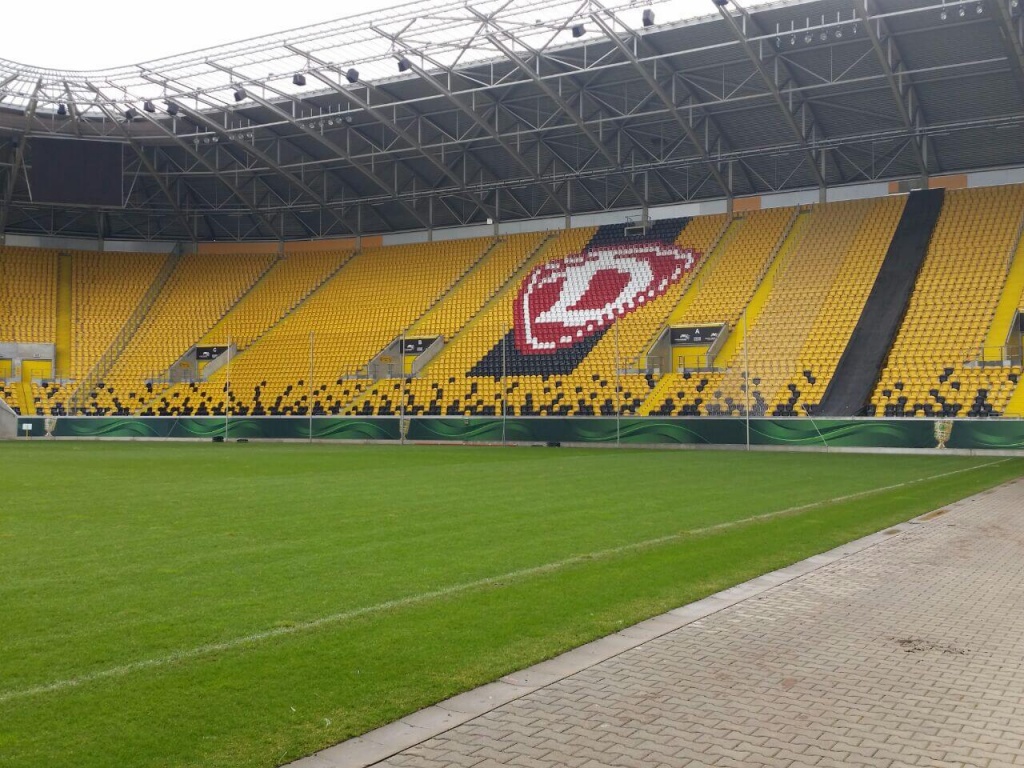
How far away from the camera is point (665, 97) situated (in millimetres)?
38094

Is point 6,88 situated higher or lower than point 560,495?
higher

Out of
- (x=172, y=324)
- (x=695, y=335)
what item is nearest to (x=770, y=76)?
(x=695, y=335)

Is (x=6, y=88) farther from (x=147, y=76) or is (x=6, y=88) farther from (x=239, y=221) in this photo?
(x=239, y=221)

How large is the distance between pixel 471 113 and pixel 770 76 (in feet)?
39.0

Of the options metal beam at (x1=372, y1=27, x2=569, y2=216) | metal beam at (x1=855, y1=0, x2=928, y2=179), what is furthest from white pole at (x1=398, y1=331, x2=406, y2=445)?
metal beam at (x1=855, y1=0, x2=928, y2=179)

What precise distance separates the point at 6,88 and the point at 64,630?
4557 cm

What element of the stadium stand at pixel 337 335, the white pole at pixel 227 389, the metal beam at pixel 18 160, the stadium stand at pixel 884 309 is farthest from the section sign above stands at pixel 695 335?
the metal beam at pixel 18 160

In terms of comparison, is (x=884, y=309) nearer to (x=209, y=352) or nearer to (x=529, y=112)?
(x=529, y=112)

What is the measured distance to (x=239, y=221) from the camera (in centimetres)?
5928

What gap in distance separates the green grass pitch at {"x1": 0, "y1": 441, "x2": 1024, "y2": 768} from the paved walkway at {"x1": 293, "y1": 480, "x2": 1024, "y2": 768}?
14.4 inches

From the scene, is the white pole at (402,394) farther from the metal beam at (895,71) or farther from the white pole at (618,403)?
the metal beam at (895,71)

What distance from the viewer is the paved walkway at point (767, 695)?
200 inches

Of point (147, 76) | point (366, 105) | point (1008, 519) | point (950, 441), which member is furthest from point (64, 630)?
point (147, 76)

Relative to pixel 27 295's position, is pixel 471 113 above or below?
above
